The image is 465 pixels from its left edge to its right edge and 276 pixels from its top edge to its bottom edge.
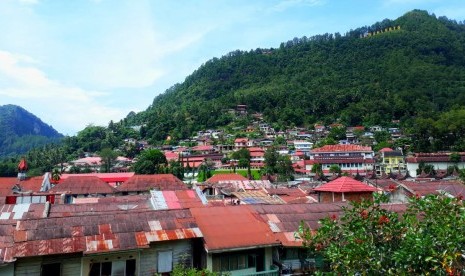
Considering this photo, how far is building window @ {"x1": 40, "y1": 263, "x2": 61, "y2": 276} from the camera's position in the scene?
1120 centimetres

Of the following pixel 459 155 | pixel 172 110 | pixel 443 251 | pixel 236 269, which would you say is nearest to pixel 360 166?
pixel 459 155

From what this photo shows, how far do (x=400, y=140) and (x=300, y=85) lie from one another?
72.3 meters

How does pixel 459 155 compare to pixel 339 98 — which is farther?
pixel 339 98

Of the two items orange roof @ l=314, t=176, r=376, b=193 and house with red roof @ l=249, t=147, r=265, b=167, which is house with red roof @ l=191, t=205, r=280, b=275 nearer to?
orange roof @ l=314, t=176, r=376, b=193

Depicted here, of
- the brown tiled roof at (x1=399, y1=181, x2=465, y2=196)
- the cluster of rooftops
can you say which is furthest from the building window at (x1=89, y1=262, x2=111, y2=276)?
the brown tiled roof at (x1=399, y1=181, x2=465, y2=196)

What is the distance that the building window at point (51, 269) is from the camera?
1120 centimetres

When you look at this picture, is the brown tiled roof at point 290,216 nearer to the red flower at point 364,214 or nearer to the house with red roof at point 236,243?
the house with red roof at point 236,243

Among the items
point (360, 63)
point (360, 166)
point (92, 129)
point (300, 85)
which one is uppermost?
point (360, 63)

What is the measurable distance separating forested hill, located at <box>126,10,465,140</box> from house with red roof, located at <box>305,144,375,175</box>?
1325 inches

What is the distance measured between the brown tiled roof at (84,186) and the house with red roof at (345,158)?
4981 cm

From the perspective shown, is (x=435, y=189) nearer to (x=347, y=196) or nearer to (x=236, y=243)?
(x=347, y=196)

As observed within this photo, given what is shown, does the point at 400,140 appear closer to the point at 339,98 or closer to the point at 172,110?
the point at 339,98

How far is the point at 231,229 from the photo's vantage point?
13.3 m

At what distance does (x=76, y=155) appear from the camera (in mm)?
114750
